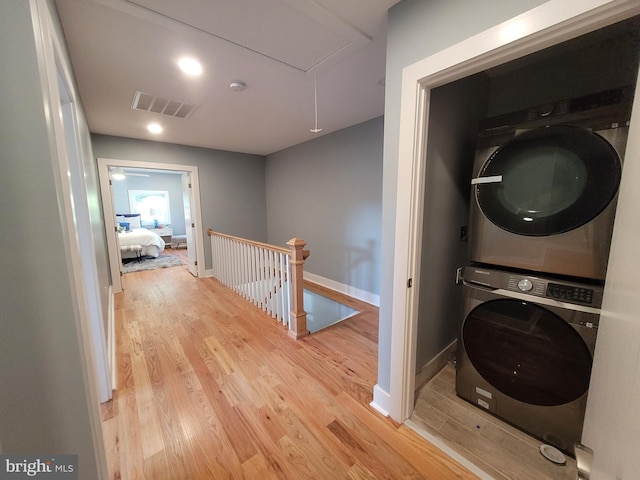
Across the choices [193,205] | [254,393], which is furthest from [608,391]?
[193,205]

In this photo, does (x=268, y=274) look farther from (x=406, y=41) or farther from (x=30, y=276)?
(x=406, y=41)

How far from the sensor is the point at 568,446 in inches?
48.5

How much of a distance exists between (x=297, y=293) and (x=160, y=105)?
2345 millimetres

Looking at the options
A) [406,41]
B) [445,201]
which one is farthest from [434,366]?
[406,41]

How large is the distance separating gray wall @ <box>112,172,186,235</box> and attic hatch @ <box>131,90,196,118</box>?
695cm

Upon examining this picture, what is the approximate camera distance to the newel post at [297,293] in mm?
2312

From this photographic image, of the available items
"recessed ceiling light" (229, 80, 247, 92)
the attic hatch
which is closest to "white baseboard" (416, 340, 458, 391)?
"recessed ceiling light" (229, 80, 247, 92)

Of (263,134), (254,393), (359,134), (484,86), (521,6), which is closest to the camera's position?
(521,6)

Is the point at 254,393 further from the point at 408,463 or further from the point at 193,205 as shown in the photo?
the point at 193,205

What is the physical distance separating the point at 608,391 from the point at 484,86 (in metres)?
2.07

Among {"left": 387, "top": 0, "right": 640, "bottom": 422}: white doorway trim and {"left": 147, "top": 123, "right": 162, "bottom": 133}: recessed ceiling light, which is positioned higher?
{"left": 147, "top": 123, "right": 162, "bottom": 133}: recessed ceiling light

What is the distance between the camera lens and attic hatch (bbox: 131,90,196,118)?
7.47 feet

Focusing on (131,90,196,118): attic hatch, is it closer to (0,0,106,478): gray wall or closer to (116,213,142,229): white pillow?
(0,0,106,478): gray wall

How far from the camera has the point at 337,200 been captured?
3645 millimetres
